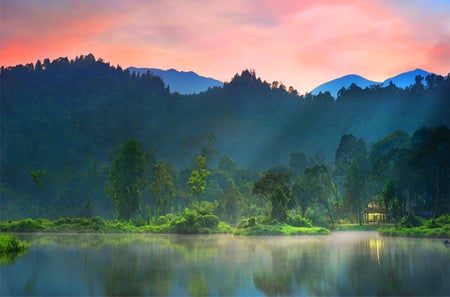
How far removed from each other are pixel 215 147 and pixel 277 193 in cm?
6484

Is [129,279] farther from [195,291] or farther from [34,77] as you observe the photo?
[34,77]

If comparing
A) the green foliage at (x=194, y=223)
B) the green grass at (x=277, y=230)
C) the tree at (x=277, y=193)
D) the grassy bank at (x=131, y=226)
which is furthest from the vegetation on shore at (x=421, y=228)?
the grassy bank at (x=131, y=226)

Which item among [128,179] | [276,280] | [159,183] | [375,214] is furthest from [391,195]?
[276,280]

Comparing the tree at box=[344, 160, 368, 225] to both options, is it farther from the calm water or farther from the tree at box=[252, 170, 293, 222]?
the calm water

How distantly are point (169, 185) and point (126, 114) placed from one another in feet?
292

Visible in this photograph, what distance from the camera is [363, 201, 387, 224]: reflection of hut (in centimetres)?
7362

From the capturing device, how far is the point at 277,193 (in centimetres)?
5875

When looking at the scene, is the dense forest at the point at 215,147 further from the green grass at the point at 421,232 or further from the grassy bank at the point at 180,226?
the green grass at the point at 421,232

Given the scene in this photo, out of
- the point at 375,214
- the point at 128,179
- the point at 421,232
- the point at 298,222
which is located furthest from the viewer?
the point at 375,214

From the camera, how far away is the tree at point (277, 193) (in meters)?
58.8

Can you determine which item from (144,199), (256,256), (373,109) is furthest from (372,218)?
(373,109)

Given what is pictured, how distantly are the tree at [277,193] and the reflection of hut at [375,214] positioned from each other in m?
17.4

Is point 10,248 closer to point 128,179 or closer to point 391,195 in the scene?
point 391,195

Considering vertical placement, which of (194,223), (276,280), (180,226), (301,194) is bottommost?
(276,280)
